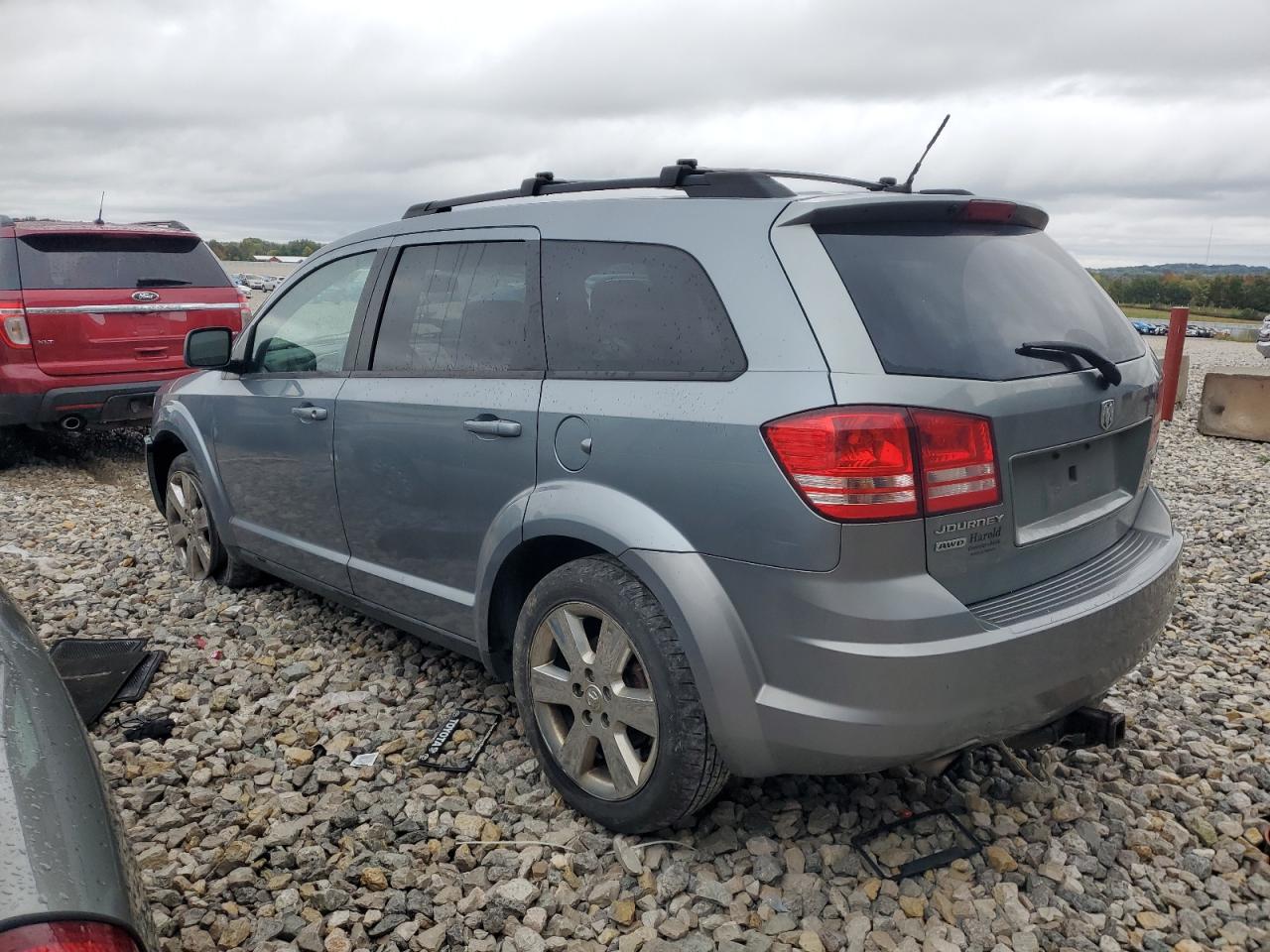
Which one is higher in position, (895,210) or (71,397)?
(895,210)

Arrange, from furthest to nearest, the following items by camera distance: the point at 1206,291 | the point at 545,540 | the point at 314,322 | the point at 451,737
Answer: the point at 1206,291
the point at 314,322
the point at 451,737
the point at 545,540

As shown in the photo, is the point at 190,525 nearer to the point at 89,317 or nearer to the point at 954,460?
the point at 89,317

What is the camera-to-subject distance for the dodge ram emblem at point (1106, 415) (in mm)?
2768

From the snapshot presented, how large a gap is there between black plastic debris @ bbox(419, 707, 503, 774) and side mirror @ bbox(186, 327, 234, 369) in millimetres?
2012

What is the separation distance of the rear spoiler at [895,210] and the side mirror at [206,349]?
2.99 m

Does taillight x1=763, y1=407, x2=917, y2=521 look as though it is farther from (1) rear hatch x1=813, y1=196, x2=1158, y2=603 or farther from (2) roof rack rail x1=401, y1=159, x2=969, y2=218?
(2) roof rack rail x1=401, y1=159, x2=969, y2=218

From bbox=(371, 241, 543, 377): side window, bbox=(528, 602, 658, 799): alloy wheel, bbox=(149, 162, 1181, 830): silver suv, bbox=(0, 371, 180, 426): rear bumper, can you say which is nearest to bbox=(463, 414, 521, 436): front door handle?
bbox=(149, 162, 1181, 830): silver suv

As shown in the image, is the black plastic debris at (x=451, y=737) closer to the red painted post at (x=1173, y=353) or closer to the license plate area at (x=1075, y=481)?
the license plate area at (x=1075, y=481)

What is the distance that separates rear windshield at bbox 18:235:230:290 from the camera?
25.2ft

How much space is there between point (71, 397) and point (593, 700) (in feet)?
21.4

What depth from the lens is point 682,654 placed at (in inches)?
103

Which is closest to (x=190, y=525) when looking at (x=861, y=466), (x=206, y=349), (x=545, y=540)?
(x=206, y=349)

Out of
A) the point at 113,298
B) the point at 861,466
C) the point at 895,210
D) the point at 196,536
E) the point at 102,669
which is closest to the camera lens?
the point at 861,466

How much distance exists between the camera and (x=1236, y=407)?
1002 cm
